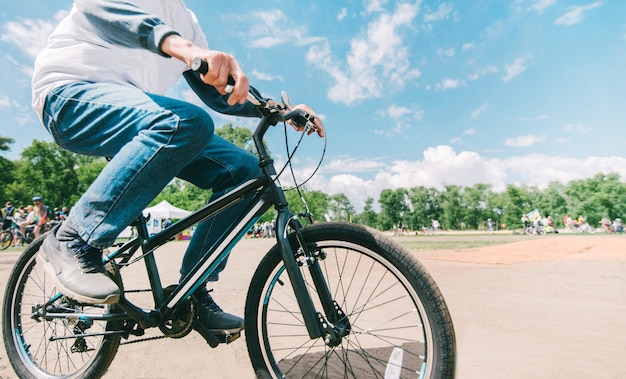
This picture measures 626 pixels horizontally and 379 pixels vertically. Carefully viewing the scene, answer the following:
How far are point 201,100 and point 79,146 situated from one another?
790 millimetres

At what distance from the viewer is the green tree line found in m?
46.7

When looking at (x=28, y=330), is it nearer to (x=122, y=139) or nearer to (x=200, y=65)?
(x=122, y=139)

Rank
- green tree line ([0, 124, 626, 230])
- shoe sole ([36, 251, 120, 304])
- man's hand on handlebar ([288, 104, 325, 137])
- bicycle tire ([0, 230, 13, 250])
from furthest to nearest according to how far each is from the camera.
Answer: green tree line ([0, 124, 626, 230]) → bicycle tire ([0, 230, 13, 250]) → man's hand on handlebar ([288, 104, 325, 137]) → shoe sole ([36, 251, 120, 304])

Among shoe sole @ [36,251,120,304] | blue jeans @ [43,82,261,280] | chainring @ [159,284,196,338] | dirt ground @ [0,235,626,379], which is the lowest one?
dirt ground @ [0,235,626,379]

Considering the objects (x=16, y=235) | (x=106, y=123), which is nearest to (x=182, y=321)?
(x=106, y=123)

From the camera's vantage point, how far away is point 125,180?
1567 millimetres

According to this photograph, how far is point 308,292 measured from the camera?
5.27 ft

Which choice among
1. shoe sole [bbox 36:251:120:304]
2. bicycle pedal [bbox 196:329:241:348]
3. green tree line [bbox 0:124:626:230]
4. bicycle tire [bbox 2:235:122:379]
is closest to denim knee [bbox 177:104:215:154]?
shoe sole [bbox 36:251:120:304]

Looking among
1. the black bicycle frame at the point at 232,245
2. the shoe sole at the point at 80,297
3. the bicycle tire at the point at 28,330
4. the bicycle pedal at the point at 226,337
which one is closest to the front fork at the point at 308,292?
the black bicycle frame at the point at 232,245

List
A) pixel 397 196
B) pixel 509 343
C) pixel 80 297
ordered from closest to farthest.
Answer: pixel 80 297
pixel 509 343
pixel 397 196

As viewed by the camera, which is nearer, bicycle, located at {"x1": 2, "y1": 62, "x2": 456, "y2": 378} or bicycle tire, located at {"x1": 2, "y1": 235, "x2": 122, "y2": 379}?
bicycle, located at {"x1": 2, "y1": 62, "x2": 456, "y2": 378}

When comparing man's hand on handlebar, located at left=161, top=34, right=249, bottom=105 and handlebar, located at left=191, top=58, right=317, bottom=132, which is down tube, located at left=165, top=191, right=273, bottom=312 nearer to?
handlebar, located at left=191, top=58, right=317, bottom=132

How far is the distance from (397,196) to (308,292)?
9648 centimetres

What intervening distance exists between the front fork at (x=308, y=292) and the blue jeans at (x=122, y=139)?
585 mm
